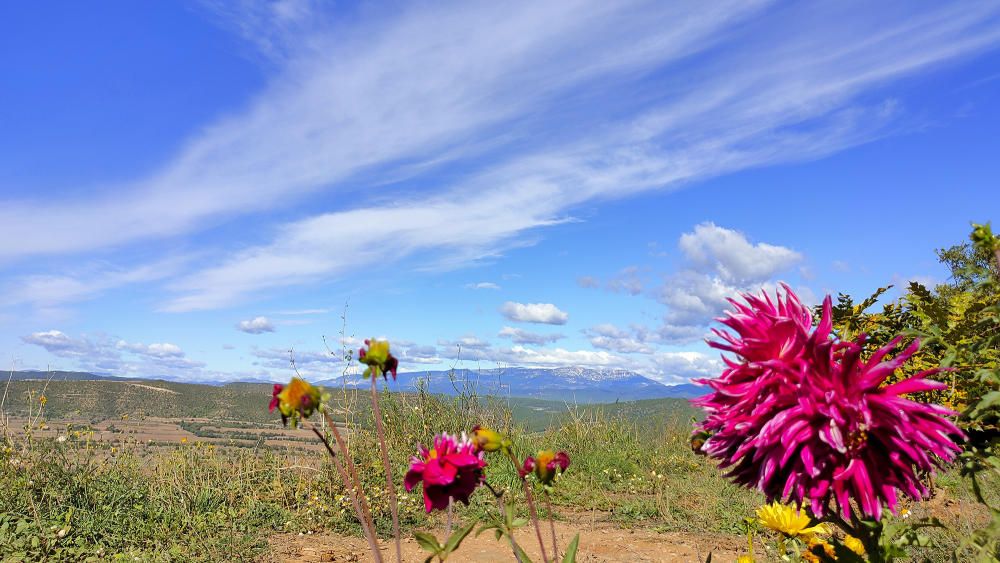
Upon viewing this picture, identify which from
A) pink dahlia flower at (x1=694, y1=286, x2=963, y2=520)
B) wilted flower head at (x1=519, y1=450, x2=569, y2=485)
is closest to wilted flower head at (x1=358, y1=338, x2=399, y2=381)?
wilted flower head at (x1=519, y1=450, x2=569, y2=485)

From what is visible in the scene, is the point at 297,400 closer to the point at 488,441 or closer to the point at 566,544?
the point at 488,441

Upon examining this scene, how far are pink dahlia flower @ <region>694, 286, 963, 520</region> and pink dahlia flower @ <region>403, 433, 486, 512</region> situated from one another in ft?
1.52

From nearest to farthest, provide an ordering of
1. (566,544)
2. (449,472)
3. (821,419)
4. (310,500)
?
1. (821,419)
2. (449,472)
3. (566,544)
4. (310,500)

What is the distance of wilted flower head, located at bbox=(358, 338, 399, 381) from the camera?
4.06ft

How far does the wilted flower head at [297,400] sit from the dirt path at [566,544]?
3.84 m

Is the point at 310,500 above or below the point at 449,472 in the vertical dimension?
below

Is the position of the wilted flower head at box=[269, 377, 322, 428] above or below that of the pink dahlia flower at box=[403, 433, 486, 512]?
above

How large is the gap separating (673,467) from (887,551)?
7.30 meters

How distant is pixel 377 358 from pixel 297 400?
17 centimetres

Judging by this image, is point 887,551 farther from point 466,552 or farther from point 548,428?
point 548,428

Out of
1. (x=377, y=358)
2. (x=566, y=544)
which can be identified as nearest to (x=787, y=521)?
(x=377, y=358)

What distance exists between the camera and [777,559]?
344 cm

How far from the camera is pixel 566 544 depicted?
4.96 m

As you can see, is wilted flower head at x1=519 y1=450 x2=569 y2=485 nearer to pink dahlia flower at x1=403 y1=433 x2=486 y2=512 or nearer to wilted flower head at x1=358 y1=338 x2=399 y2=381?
pink dahlia flower at x1=403 y1=433 x2=486 y2=512
